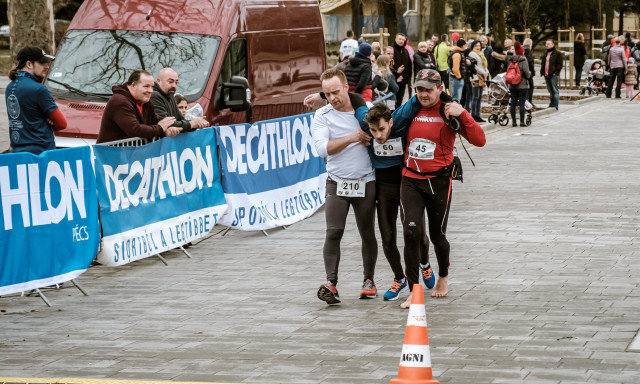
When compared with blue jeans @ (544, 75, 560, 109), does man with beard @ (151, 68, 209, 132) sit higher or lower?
higher

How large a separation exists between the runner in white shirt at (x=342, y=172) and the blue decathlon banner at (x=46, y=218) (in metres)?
2.09

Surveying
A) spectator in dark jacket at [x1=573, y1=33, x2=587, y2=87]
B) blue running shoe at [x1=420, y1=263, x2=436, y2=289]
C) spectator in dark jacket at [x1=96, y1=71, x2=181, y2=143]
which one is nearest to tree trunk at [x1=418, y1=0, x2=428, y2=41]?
spectator in dark jacket at [x1=573, y1=33, x2=587, y2=87]

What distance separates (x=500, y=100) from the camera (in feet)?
84.2

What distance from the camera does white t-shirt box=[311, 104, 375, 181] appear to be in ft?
28.6

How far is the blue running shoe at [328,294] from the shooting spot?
8.51m

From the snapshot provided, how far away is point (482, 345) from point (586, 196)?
763cm

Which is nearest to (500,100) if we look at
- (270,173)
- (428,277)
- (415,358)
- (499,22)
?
(270,173)

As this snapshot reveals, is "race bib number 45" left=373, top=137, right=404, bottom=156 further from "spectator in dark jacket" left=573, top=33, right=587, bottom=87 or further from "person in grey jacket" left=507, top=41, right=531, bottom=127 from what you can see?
"spectator in dark jacket" left=573, top=33, right=587, bottom=87

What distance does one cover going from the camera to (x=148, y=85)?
1068 centimetres

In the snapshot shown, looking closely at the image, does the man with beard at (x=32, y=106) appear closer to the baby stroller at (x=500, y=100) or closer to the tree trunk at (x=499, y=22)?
the baby stroller at (x=500, y=100)

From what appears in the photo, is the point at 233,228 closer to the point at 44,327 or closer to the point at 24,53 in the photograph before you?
the point at 24,53

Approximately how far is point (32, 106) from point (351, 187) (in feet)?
11.3

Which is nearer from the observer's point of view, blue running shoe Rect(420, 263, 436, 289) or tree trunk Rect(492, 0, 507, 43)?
blue running shoe Rect(420, 263, 436, 289)

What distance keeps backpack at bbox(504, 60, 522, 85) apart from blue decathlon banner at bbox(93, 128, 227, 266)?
13.6 metres
